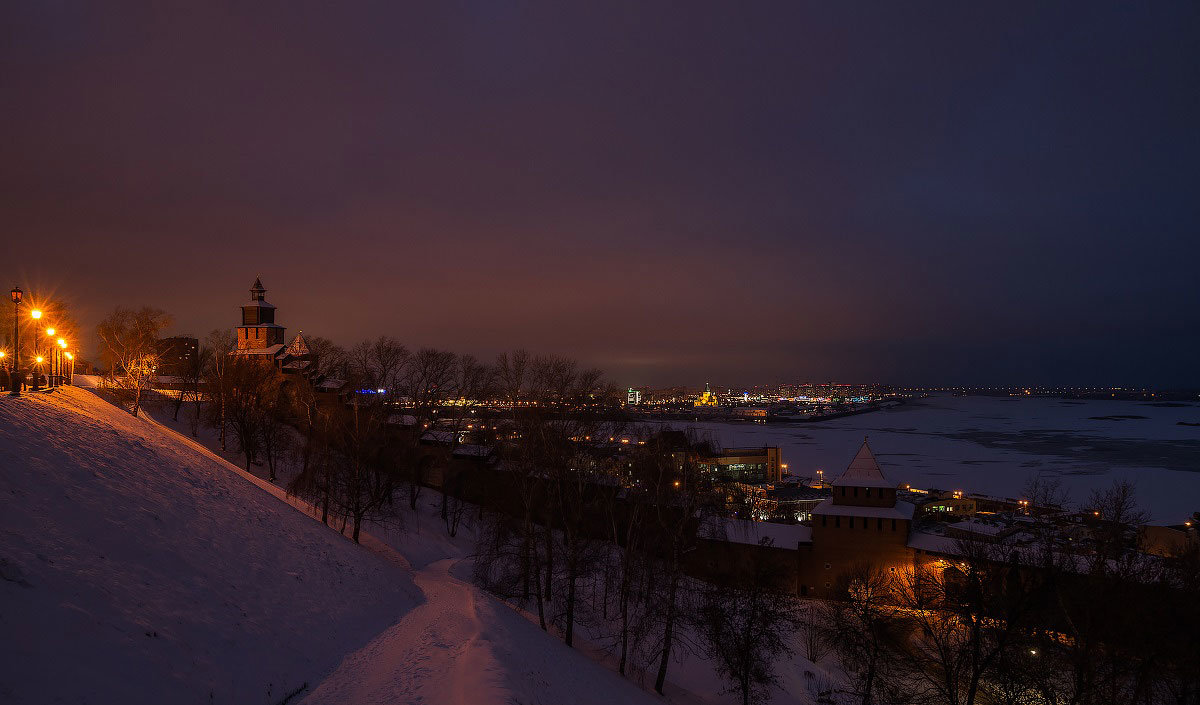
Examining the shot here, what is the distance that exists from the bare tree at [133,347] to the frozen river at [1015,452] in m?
35.6

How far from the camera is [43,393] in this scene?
22.6 metres

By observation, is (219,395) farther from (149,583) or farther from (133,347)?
(149,583)

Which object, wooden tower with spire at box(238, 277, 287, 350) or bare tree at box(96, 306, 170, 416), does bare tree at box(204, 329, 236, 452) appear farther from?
wooden tower with spire at box(238, 277, 287, 350)

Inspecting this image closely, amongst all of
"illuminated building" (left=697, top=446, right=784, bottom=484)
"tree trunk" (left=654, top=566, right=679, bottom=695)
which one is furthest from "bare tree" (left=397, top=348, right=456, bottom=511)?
"illuminated building" (left=697, top=446, right=784, bottom=484)

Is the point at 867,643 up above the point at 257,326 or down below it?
below

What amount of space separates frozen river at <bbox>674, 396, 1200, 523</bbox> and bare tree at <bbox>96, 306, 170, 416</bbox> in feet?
117

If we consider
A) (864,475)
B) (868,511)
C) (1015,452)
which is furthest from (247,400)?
(1015,452)

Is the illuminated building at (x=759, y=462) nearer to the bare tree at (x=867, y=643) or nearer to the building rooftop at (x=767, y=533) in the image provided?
the building rooftop at (x=767, y=533)

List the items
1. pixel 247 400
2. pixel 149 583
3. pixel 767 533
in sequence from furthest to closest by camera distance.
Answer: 1. pixel 767 533
2. pixel 247 400
3. pixel 149 583

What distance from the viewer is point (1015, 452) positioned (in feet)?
338

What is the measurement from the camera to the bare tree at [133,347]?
3747 centimetres

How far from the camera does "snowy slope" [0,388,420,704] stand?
303 inches

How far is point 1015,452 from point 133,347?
123 metres

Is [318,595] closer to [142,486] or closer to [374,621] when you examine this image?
[374,621]
